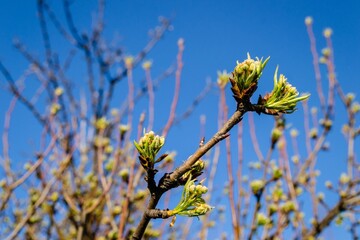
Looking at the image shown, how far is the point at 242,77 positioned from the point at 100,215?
2.68 m

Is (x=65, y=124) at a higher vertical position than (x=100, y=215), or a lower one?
higher

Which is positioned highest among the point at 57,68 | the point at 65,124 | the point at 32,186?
the point at 57,68

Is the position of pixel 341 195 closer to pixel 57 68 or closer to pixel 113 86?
pixel 113 86

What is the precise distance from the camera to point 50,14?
4.67m

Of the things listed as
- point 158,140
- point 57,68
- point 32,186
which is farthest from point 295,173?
point 57,68

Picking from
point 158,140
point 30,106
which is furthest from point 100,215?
point 158,140

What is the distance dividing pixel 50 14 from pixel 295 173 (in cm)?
341

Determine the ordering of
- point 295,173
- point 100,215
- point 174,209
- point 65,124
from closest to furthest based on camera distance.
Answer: point 174,209 < point 100,215 < point 295,173 < point 65,124

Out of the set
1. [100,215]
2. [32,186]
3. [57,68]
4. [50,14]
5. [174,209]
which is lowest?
[174,209]

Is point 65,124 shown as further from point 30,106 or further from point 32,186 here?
point 32,186

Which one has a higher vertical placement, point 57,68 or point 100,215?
point 57,68

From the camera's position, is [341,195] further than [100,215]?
Yes

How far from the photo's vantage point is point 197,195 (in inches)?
36.7

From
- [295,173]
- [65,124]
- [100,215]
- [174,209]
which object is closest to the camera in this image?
[174,209]
